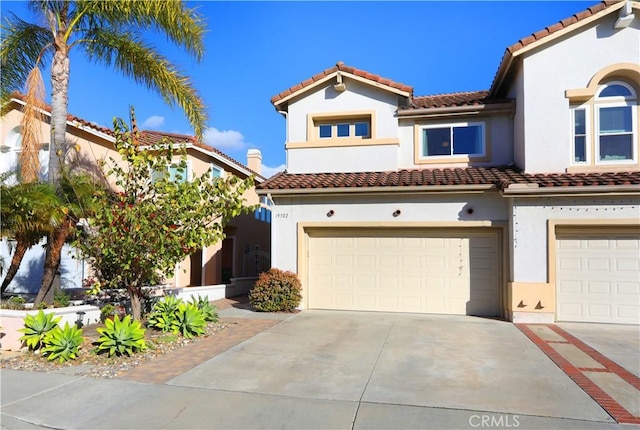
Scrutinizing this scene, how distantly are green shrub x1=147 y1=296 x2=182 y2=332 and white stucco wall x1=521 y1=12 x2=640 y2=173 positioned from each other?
9472 millimetres

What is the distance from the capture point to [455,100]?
548 inches

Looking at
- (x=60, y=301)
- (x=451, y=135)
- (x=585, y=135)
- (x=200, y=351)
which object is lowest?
(x=200, y=351)

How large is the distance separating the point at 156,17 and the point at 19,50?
3.90 meters

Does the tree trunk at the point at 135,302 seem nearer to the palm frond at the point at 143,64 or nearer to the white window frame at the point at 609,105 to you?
the palm frond at the point at 143,64

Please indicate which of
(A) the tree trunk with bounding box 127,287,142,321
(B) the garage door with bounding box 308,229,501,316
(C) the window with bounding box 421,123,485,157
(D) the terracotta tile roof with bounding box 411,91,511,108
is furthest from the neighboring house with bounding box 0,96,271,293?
(D) the terracotta tile roof with bounding box 411,91,511,108

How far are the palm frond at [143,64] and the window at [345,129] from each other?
409 cm

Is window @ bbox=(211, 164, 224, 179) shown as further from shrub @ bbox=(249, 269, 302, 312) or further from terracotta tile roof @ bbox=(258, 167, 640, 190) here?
shrub @ bbox=(249, 269, 302, 312)

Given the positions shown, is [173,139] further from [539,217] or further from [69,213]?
[539,217]

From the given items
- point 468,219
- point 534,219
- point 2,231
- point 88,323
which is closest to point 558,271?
point 534,219

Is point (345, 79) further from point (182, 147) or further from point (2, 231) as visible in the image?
point (2, 231)

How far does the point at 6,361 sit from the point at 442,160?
11.6 meters

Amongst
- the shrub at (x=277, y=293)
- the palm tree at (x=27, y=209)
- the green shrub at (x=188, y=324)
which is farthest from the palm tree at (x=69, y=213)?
the shrub at (x=277, y=293)

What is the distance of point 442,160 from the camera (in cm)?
1285

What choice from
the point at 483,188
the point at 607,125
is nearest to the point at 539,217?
the point at 483,188
